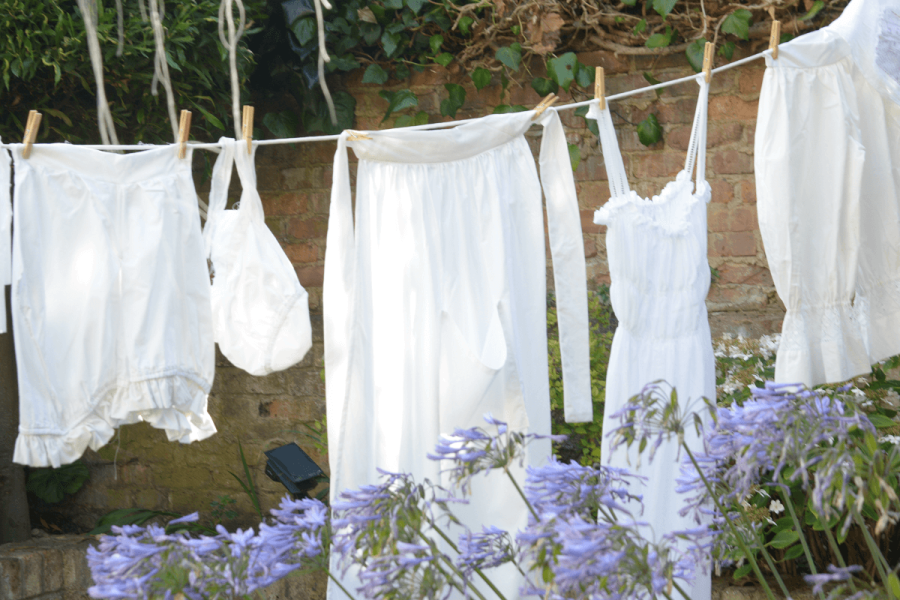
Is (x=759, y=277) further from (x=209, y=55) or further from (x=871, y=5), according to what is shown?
(x=209, y=55)

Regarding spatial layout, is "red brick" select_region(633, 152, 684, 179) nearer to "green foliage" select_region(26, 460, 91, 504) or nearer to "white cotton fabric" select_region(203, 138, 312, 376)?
"white cotton fabric" select_region(203, 138, 312, 376)

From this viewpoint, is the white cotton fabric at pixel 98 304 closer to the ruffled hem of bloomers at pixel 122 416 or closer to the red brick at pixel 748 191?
the ruffled hem of bloomers at pixel 122 416

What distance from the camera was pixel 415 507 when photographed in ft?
2.42

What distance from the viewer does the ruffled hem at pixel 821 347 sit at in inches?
59.4

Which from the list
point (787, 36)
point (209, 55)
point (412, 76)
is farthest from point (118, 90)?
point (787, 36)

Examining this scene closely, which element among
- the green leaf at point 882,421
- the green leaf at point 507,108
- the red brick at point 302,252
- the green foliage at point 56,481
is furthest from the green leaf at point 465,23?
the green foliage at point 56,481

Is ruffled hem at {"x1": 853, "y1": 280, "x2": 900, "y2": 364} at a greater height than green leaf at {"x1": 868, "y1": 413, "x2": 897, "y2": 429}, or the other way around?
ruffled hem at {"x1": 853, "y1": 280, "x2": 900, "y2": 364}

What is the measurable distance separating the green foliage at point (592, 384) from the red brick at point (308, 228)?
860mm

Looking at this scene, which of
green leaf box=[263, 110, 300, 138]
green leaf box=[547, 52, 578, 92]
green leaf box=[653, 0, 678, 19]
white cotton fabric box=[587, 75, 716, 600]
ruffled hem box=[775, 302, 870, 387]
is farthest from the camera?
green leaf box=[263, 110, 300, 138]

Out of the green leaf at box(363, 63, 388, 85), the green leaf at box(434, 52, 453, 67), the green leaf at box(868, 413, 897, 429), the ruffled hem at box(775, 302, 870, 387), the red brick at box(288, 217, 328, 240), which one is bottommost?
the green leaf at box(868, 413, 897, 429)

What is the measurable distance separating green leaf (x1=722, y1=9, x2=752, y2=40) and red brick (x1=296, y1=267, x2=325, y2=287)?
1479 mm

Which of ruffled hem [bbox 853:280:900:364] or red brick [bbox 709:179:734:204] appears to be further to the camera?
red brick [bbox 709:179:734:204]

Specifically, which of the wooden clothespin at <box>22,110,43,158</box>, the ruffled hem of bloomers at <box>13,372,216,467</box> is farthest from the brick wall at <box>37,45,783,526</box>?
the wooden clothespin at <box>22,110,43,158</box>

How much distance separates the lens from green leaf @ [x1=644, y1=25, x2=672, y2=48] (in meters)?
2.44
